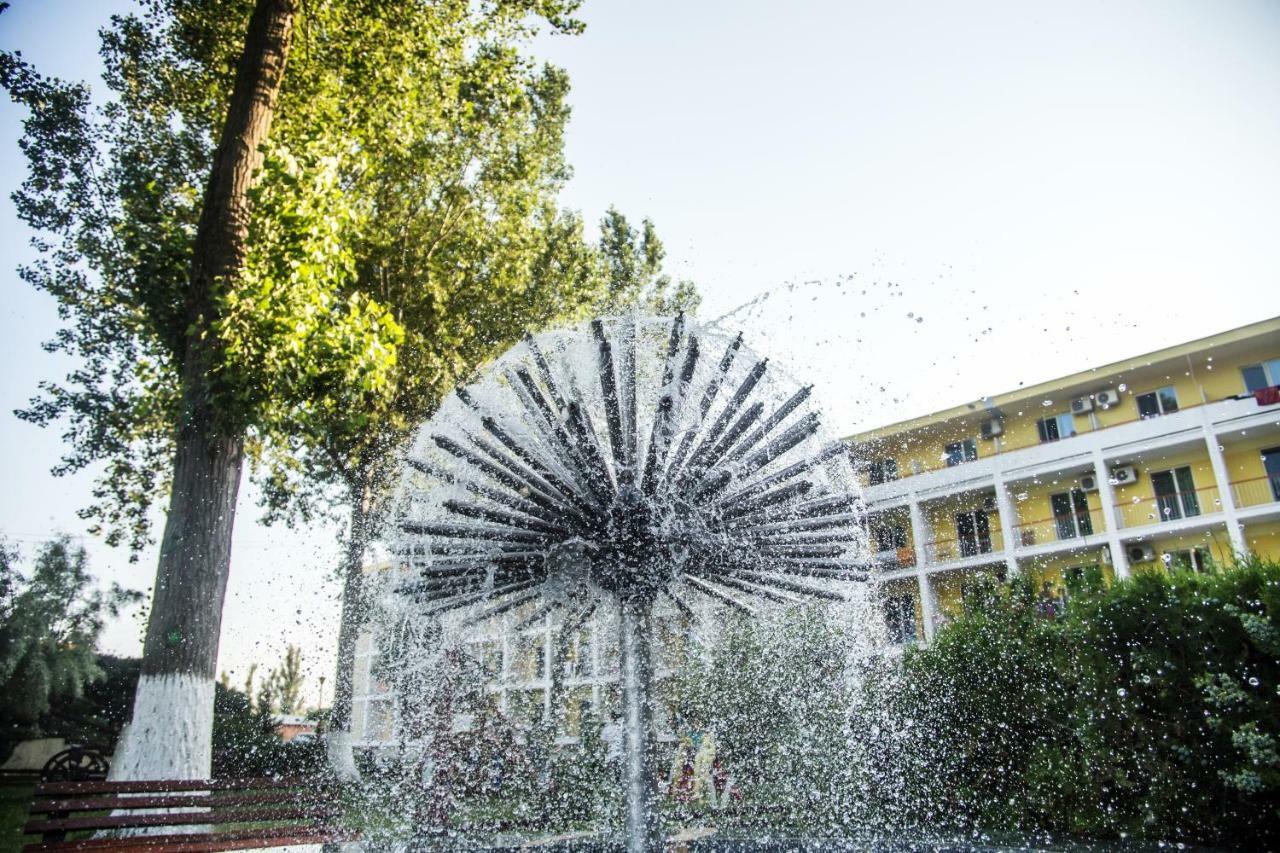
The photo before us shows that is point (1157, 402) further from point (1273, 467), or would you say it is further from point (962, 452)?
point (962, 452)

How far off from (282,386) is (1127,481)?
71.5 ft

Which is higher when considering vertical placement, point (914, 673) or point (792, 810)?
point (914, 673)

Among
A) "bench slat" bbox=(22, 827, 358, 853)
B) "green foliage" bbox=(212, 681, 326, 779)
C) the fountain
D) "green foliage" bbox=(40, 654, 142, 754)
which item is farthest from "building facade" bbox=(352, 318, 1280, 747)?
the fountain

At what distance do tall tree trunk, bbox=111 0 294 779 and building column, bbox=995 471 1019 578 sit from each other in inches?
789

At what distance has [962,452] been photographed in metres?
24.4

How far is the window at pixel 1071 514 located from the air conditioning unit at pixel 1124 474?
3.33ft

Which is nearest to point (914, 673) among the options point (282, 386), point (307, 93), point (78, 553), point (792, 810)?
point (792, 810)

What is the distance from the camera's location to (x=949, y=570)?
22984mm

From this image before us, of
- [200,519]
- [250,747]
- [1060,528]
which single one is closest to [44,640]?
[250,747]

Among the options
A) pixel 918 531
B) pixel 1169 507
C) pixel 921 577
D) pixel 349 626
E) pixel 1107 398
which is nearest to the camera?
pixel 349 626

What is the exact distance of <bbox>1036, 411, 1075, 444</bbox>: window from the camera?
923 inches

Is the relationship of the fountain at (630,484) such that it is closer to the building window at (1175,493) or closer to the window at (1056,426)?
the building window at (1175,493)

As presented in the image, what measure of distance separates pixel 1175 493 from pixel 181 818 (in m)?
23.5

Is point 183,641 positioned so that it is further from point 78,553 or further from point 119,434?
point 78,553
